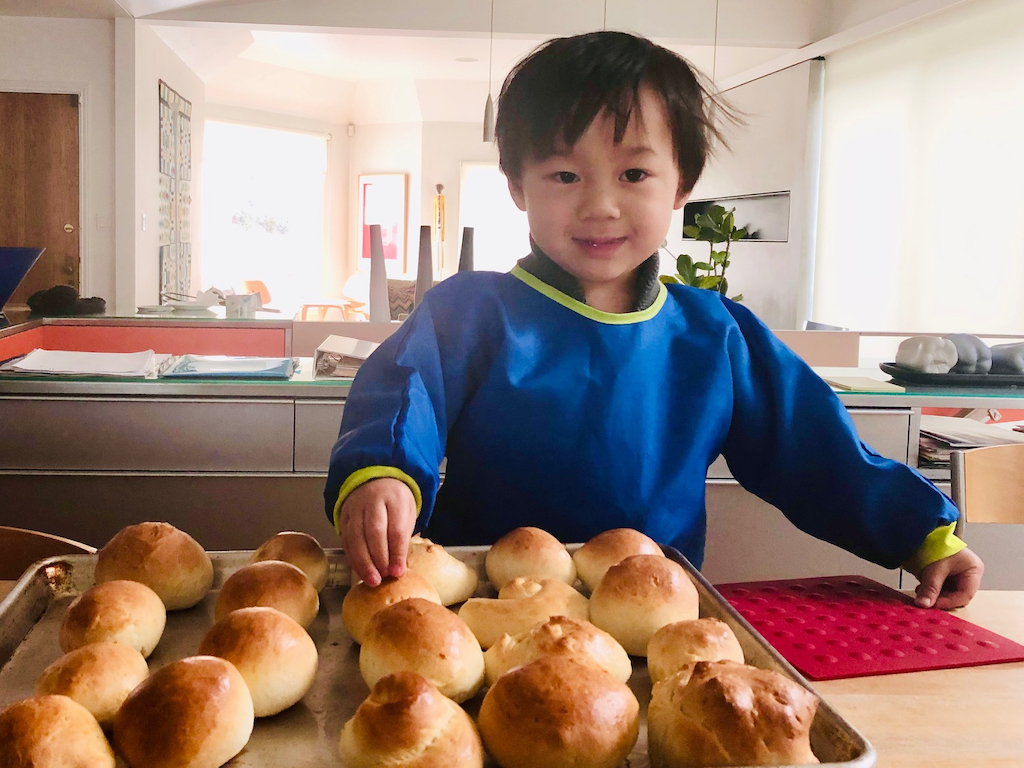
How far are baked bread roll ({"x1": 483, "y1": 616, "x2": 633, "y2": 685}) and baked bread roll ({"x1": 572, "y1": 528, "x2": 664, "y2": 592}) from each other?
143mm

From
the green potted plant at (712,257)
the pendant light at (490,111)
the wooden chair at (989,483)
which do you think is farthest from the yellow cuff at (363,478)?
the green potted plant at (712,257)

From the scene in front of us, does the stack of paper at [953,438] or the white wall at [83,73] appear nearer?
the stack of paper at [953,438]

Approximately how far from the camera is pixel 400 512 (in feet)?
2.43

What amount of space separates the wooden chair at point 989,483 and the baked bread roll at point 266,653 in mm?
1051

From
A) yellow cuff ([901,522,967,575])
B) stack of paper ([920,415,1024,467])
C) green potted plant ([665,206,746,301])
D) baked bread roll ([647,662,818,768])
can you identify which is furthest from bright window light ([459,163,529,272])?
baked bread roll ([647,662,818,768])

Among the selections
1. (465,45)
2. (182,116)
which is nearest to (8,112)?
(182,116)

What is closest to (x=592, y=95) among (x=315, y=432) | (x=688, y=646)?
(x=688, y=646)

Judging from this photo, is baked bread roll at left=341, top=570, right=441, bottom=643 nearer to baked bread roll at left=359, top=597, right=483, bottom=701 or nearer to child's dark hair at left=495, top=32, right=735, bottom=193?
baked bread roll at left=359, top=597, right=483, bottom=701

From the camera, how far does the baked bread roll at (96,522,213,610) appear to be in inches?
29.0

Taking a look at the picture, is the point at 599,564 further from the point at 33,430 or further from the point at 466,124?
the point at 466,124

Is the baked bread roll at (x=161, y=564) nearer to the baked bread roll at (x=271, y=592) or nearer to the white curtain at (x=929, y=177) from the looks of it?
the baked bread roll at (x=271, y=592)

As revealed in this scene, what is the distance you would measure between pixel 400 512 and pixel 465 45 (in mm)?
6940

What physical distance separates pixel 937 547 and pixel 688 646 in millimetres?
400

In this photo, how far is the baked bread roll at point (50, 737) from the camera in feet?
1.53
